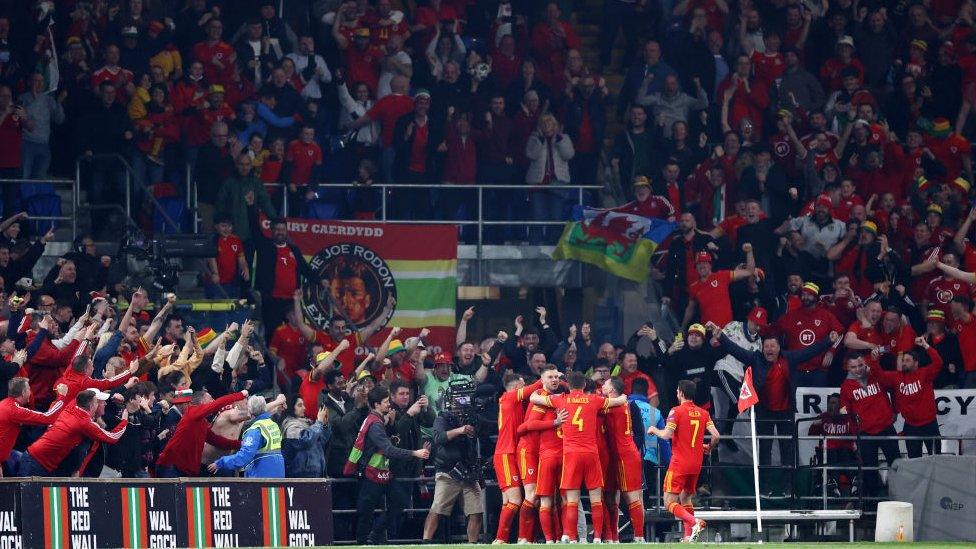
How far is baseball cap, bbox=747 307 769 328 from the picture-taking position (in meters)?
25.4

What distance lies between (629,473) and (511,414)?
130cm

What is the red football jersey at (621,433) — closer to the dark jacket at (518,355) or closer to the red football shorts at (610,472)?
the red football shorts at (610,472)

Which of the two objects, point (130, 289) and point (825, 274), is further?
point (825, 274)

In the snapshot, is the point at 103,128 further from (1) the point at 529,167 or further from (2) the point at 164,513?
(2) the point at 164,513

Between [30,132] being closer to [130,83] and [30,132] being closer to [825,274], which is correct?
[130,83]

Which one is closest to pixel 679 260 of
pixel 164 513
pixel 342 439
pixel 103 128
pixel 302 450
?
pixel 342 439

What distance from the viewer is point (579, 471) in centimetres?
2005

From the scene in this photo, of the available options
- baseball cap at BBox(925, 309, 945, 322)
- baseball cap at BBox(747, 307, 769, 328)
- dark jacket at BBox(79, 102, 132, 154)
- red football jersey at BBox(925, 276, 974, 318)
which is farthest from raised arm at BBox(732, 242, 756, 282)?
dark jacket at BBox(79, 102, 132, 154)

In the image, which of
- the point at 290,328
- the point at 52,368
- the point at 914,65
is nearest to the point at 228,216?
the point at 290,328

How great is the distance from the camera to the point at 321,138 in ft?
90.9

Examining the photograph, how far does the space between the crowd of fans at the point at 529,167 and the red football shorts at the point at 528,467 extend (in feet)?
5.20

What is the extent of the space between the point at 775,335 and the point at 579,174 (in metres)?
4.45

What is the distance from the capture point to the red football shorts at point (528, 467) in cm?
2044

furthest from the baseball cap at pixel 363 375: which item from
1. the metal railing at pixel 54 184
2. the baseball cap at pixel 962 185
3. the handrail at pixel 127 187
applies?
the baseball cap at pixel 962 185
